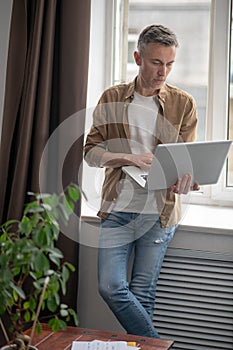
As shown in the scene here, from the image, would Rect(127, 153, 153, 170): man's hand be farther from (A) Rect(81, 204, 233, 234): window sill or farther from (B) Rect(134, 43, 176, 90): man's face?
(A) Rect(81, 204, 233, 234): window sill

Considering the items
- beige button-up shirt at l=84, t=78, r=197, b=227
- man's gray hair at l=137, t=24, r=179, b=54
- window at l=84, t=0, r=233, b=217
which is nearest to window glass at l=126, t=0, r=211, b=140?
window at l=84, t=0, r=233, b=217

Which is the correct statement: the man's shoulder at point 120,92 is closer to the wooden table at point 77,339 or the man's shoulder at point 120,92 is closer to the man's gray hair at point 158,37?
the man's gray hair at point 158,37

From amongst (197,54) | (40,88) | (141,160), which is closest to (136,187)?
(141,160)

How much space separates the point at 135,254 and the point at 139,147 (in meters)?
0.44

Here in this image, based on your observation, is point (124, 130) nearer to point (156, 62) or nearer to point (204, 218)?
point (156, 62)

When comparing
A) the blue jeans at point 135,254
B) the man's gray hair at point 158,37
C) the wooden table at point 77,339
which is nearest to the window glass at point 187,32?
the man's gray hair at point 158,37

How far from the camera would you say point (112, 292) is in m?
2.94

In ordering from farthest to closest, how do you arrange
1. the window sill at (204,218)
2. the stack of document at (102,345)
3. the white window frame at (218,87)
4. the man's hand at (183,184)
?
the white window frame at (218,87)
the window sill at (204,218)
the man's hand at (183,184)
the stack of document at (102,345)

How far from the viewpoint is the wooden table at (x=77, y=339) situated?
8.22 ft

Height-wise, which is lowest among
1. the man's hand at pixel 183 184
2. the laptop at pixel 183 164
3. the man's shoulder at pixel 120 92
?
the man's hand at pixel 183 184

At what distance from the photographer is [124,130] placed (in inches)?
120

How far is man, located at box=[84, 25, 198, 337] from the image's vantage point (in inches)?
118

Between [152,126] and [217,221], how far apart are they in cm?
54

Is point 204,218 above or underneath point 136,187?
underneath
